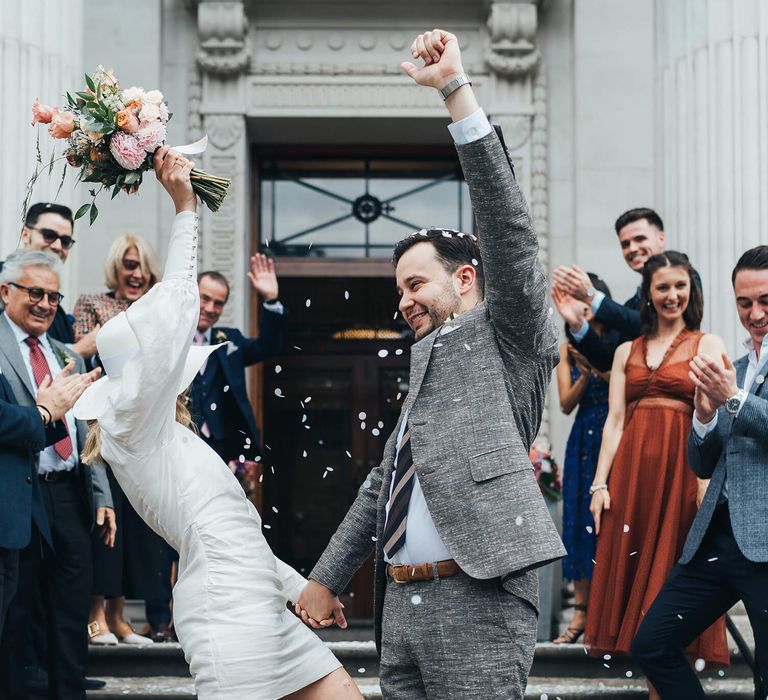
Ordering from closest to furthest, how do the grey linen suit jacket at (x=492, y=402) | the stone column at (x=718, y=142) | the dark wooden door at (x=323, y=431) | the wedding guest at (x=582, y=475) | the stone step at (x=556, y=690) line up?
the grey linen suit jacket at (x=492, y=402)
the stone step at (x=556, y=690)
the wedding guest at (x=582, y=475)
the stone column at (x=718, y=142)
the dark wooden door at (x=323, y=431)

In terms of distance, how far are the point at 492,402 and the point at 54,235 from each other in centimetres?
349

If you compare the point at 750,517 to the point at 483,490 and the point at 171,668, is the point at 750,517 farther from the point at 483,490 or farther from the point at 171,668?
the point at 171,668

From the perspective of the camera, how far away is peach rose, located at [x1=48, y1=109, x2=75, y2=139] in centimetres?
407

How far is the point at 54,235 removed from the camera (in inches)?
241

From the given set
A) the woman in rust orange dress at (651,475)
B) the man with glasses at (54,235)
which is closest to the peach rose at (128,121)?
the man with glasses at (54,235)

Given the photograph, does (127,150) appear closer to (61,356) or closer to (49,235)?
(61,356)

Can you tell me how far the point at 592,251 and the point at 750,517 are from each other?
4.26 m

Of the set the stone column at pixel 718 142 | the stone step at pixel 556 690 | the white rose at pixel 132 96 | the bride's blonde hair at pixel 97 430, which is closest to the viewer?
the white rose at pixel 132 96

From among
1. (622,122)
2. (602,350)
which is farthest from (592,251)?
(602,350)

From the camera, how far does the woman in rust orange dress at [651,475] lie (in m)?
5.53

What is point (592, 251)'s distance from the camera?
8734 mm

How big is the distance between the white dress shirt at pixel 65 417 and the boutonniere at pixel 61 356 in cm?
1

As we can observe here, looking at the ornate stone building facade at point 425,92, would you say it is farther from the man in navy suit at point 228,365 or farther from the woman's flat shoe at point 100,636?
the woman's flat shoe at point 100,636

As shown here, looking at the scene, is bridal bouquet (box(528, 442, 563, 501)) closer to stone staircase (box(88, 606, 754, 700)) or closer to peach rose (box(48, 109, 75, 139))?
stone staircase (box(88, 606, 754, 700))
